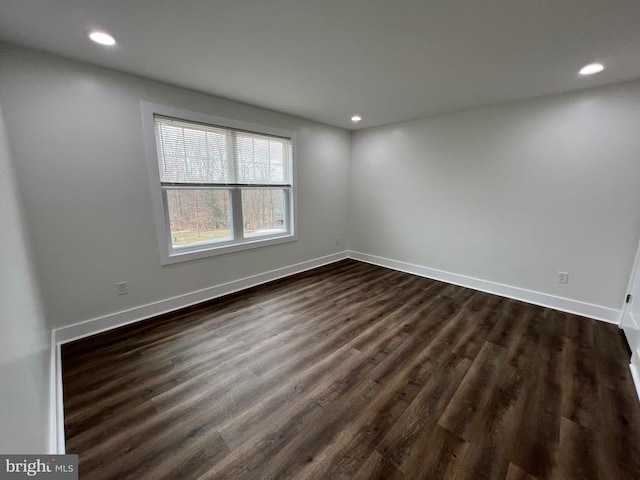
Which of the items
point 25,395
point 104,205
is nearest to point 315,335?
point 25,395

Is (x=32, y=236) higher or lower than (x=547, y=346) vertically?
higher

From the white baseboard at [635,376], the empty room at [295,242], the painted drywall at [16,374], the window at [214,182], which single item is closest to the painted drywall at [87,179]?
the empty room at [295,242]

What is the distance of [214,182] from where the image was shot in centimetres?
308

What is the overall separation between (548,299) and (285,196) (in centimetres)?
360

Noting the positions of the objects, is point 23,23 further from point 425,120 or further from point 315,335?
point 425,120

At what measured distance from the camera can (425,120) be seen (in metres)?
3.81

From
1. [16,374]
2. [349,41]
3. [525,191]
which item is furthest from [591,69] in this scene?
[16,374]

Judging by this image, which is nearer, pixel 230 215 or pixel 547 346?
pixel 547 346

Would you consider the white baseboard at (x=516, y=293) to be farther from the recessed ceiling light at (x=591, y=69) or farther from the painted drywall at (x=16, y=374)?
the painted drywall at (x=16, y=374)

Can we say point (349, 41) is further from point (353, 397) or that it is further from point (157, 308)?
point (157, 308)

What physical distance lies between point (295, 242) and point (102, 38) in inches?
116

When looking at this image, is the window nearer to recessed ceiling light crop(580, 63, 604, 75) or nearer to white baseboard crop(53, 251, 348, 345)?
white baseboard crop(53, 251, 348, 345)

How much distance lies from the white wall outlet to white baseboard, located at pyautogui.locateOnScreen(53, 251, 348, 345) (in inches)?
7.4

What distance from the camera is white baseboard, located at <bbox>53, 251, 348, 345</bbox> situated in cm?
236
